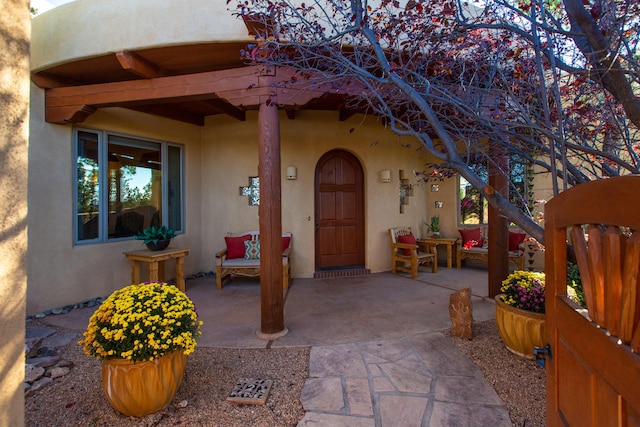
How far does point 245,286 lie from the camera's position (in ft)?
16.7

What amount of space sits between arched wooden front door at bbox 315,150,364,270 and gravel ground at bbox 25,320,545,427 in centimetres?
311

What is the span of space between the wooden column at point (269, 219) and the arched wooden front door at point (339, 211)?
2.65 m

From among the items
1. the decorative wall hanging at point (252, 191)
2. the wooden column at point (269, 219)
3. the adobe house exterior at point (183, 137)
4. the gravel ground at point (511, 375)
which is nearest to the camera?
the gravel ground at point (511, 375)

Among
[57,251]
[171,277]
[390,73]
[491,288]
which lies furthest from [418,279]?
[57,251]

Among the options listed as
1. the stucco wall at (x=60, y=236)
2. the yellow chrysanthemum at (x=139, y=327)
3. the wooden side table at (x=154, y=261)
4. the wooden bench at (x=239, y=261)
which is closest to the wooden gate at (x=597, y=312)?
the yellow chrysanthemum at (x=139, y=327)

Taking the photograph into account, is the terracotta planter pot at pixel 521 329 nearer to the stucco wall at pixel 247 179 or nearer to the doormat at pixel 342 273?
the doormat at pixel 342 273

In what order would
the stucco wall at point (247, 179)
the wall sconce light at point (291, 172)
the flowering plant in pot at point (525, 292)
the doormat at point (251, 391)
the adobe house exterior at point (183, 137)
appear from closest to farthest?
the doormat at point (251, 391), the flowering plant in pot at point (525, 292), the adobe house exterior at point (183, 137), the stucco wall at point (247, 179), the wall sconce light at point (291, 172)

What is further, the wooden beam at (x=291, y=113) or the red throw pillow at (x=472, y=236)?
the red throw pillow at (x=472, y=236)

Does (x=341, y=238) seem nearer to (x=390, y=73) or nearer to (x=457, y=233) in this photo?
(x=457, y=233)

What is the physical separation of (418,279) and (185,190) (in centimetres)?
441

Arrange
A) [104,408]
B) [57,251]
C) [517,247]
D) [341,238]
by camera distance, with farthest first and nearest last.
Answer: [341,238], [517,247], [57,251], [104,408]

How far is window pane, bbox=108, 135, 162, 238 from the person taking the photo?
471 centimetres

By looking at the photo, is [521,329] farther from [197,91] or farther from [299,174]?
[299,174]

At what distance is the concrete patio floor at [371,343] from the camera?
1.96 meters
